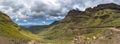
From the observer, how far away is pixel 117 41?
194 metres

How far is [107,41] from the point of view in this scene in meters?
200

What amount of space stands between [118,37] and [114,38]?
2.82 meters

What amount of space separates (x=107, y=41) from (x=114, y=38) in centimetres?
511

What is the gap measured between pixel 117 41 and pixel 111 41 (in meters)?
4.08

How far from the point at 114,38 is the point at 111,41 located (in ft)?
13.9

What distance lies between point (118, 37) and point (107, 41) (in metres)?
7.86

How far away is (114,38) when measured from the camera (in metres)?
199

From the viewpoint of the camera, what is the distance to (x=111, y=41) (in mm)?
196125

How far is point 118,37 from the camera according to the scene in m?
198

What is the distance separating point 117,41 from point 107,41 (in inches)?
315
